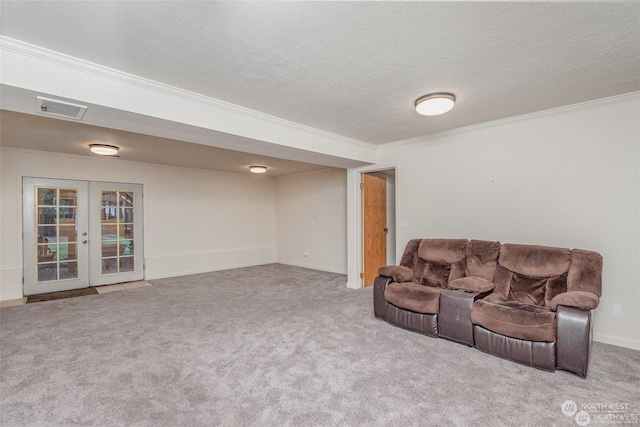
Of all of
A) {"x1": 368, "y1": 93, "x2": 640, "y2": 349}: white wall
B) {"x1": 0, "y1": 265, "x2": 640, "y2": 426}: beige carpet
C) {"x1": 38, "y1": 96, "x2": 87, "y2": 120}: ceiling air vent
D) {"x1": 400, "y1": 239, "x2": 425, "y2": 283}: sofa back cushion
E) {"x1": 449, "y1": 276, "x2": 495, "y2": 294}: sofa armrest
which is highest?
{"x1": 38, "y1": 96, "x2": 87, "y2": 120}: ceiling air vent

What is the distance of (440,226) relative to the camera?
13.7 ft

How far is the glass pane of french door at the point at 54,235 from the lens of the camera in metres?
5.04

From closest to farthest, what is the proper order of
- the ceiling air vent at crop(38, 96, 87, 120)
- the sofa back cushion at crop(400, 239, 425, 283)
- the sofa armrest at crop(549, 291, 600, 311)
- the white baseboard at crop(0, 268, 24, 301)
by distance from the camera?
the ceiling air vent at crop(38, 96, 87, 120) < the sofa armrest at crop(549, 291, 600, 311) < the sofa back cushion at crop(400, 239, 425, 283) < the white baseboard at crop(0, 268, 24, 301)

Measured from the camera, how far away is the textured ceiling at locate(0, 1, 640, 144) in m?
1.70

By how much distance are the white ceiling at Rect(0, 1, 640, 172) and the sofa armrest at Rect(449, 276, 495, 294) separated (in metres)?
1.84

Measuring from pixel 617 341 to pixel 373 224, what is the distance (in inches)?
131

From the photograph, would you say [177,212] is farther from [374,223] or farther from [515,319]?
[515,319]

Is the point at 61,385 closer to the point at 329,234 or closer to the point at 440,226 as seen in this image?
the point at 440,226

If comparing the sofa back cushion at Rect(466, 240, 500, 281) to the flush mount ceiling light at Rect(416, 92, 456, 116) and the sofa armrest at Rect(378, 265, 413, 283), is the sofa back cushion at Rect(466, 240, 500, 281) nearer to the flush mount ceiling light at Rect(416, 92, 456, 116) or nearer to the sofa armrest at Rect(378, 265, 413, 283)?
the sofa armrest at Rect(378, 265, 413, 283)

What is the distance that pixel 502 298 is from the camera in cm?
298

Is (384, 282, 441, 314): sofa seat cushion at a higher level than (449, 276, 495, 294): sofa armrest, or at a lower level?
lower

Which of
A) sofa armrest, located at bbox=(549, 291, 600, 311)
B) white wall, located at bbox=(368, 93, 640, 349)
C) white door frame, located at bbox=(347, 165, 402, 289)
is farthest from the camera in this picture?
white door frame, located at bbox=(347, 165, 402, 289)

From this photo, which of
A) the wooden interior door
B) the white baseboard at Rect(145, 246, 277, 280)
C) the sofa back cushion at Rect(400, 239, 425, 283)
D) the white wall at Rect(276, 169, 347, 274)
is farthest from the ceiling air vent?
the white wall at Rect(276, 169, 347, 274)

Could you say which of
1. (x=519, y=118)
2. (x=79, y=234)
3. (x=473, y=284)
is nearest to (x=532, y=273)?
(x=473, y=284)
